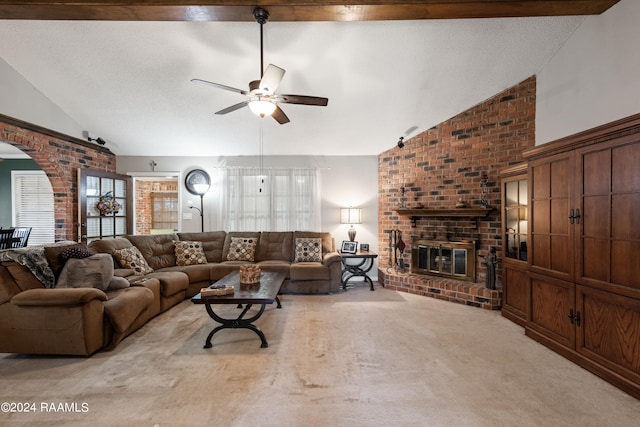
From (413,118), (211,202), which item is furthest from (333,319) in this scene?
(211,202)

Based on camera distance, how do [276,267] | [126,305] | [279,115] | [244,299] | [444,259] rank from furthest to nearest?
[276,267], [444,259], [279,115], [126,305], [244,299]

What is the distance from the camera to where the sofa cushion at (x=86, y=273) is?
2844 millimetres

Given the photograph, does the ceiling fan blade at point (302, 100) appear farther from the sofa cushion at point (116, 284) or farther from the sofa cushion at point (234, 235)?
the sofa cushion at point (234, 235)

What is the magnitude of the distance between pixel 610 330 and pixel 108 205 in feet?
21.5

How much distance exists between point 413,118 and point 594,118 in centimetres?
212

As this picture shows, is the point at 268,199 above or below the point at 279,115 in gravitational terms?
below

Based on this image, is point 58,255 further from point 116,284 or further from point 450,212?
point 450,212

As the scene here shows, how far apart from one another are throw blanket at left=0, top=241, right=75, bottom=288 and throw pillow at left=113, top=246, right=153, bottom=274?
1.05m

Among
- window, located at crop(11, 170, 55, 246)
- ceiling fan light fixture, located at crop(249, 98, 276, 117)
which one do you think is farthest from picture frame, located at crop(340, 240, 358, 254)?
window, located at crop(11, 170, 55, 246)

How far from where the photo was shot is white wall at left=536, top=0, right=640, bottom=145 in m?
2.35

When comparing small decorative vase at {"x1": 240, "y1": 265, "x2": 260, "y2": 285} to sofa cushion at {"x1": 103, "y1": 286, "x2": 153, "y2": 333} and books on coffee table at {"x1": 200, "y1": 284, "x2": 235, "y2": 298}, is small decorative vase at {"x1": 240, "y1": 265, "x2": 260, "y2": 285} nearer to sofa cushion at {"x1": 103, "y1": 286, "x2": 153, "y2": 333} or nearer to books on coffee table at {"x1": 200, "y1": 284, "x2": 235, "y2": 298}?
books on coffee table at {"x1": 200, "y1": 284, "x2": 235, "y2": 298}

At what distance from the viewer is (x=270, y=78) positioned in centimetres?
241

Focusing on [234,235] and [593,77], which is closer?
[593,77]

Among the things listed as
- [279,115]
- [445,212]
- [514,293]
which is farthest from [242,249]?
[514,293]
